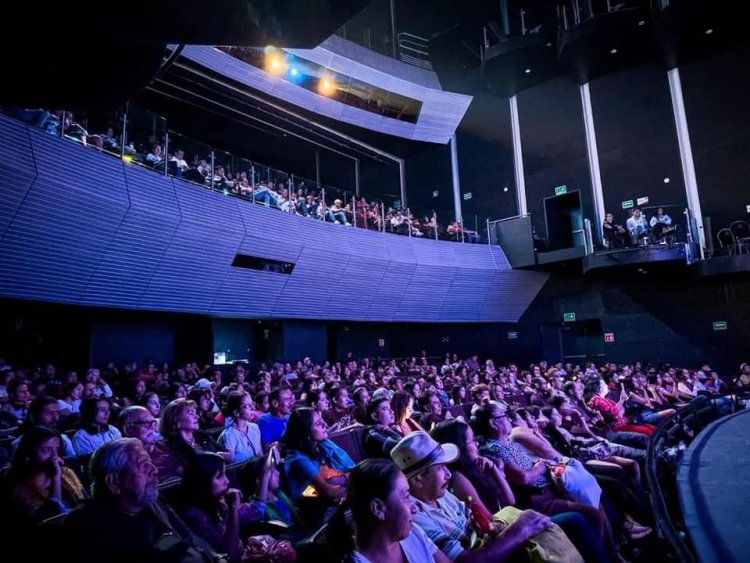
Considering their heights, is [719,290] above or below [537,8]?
below

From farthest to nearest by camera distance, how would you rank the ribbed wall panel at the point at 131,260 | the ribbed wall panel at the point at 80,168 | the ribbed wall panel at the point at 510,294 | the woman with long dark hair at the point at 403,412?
1. the ribbed wall panel at the point at 510,294
2. the ribbed wall panel at the point at 131,260
3. the ribbed wall panel at the point at 80,168
4. the woman with long dark hair at the point at 403,412

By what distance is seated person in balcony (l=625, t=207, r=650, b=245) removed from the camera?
14.1 m

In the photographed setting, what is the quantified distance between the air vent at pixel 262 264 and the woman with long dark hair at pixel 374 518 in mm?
10369

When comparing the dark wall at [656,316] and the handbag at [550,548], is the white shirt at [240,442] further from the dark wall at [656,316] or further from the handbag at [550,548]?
the dark wall at [656,316]

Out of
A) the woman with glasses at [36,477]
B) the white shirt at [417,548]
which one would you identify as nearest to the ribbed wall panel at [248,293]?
the woman with glasses at [36,477]

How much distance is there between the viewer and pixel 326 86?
15547mm

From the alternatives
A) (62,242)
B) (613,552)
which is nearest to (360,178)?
(62,242)

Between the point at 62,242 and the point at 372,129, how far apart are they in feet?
38.0

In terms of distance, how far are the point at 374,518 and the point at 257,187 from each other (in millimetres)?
11094

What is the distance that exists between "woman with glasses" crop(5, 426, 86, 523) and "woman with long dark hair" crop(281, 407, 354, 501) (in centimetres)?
124

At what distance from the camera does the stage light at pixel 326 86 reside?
15412 mm

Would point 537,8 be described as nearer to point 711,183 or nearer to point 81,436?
point 711,183

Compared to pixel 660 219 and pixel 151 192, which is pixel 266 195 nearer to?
pixel 151 192

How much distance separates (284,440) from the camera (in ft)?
10.8
